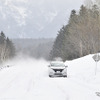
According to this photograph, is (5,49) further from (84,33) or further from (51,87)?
(51,87)

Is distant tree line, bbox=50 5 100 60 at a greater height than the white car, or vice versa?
distant tree line, bbox=50 5 100 60

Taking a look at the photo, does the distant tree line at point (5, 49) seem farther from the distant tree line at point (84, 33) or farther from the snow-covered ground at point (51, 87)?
the snow-covered ground at point (51, 87)

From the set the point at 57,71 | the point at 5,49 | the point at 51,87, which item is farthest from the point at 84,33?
the point at 5,49

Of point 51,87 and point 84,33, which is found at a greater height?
point 84,33

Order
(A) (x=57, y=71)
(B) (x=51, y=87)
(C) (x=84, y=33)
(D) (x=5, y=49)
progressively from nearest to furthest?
(B) (x=51, y=87) < (A) (x=57, y=71) < (C) (x=84, y=33) < (D) (x=5, y=49)

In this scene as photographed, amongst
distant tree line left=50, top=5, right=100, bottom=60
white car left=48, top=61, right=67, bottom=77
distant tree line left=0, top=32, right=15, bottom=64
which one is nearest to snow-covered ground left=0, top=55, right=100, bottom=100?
white car left=48, top=61, right=67, bottom=77

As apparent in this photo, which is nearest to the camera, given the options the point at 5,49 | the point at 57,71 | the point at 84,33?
the point at 57,71

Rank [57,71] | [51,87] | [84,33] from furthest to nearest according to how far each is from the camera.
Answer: [84,33], [57,71], [51,87]

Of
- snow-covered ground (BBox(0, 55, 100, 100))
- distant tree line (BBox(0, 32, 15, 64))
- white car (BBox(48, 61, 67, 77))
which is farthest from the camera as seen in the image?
distant tree line (BBox(0, 32, 15, 64))

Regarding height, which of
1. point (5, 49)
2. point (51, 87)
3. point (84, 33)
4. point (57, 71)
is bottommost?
point (51, 87)

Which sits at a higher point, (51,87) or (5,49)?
(5,49)

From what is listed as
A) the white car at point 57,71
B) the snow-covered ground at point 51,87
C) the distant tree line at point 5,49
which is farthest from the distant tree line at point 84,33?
the snow-covered ground at point 51,87

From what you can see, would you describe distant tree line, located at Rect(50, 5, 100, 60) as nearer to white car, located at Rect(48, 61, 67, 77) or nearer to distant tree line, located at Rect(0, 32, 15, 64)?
white car, located at Rect(48, 61, 67, 77)

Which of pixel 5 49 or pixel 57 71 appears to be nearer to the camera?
pixel 57 71
